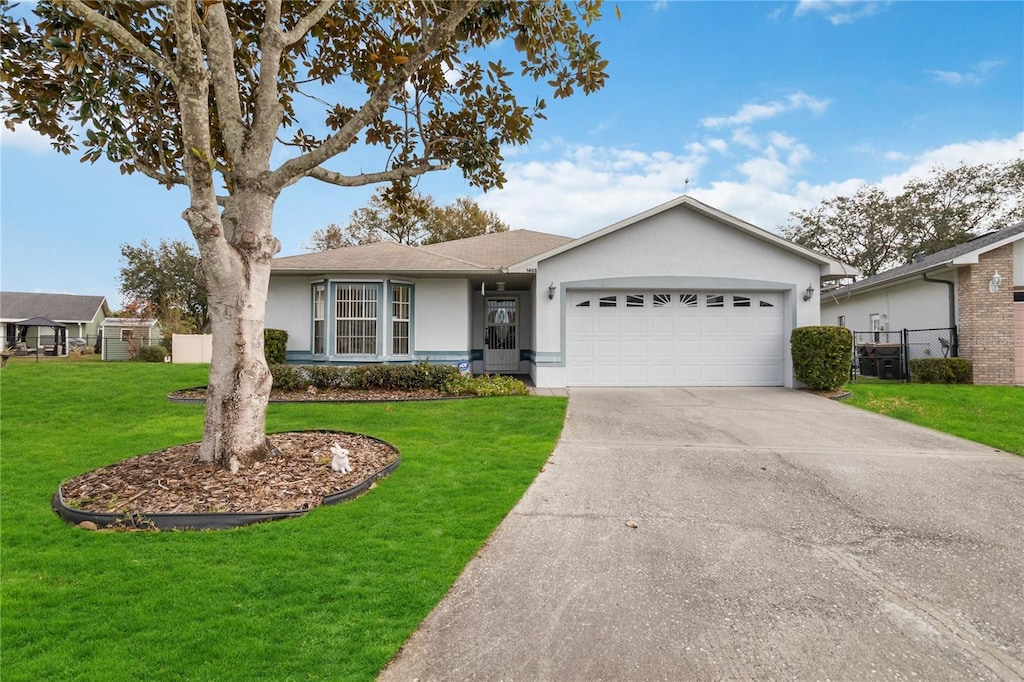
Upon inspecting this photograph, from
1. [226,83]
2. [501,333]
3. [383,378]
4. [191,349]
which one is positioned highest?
[226,83]

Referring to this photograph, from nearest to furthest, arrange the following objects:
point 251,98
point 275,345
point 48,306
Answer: point 251,98 < point 275,345 < point 48,306

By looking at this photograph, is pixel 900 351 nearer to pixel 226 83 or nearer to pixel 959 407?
pixel 959 407

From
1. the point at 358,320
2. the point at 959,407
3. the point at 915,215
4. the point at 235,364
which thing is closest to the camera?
the point at 235,364

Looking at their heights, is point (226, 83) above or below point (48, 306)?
below

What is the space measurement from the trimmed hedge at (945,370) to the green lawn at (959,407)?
552 mm

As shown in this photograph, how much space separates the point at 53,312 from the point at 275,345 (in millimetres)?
40202

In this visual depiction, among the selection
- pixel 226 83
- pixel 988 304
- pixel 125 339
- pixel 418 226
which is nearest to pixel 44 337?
pixel 125 339

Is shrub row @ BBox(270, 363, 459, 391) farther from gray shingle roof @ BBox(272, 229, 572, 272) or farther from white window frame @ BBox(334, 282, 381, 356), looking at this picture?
gray shingle roof @ BBox(272, 229, 572, 272)

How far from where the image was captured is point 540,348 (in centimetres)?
1176

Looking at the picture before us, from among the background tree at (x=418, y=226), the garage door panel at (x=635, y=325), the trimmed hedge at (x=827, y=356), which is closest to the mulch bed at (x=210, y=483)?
the garage door panel at (x=635, y=325)

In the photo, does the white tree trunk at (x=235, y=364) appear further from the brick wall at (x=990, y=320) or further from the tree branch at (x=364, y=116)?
the brick wall at (x=990, y=320)

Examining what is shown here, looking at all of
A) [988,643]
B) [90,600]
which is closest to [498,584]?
[90,600]

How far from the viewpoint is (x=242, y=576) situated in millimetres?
3000

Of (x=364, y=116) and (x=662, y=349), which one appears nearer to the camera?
(x=364, y=116)
